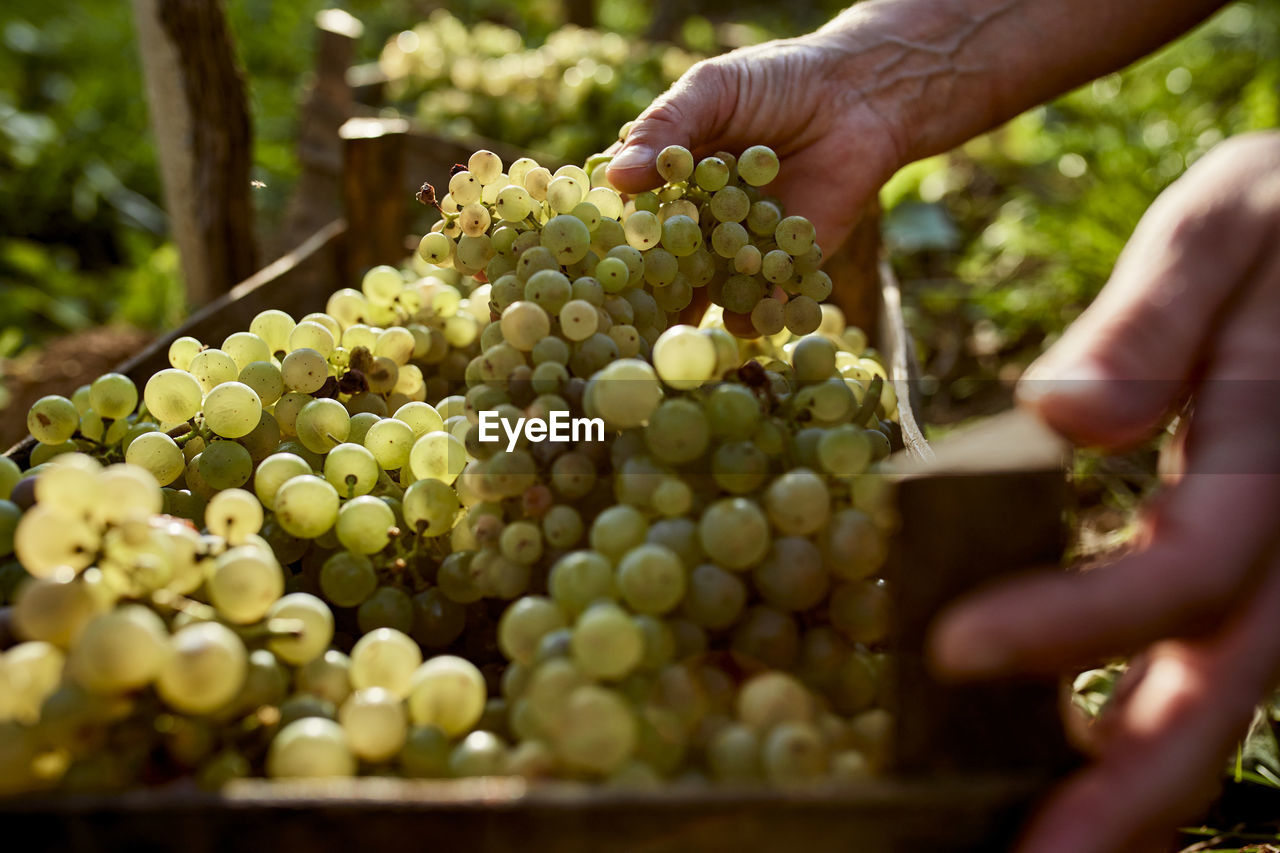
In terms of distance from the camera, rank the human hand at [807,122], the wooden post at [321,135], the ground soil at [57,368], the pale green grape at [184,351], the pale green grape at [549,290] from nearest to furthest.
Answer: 1. the pale green grape at [549,290]
2. the pale green grape at [184,351]
3. the human hand at [807,122]
4. the ground soil at [57,368]
5. the wooden post at [321,135]

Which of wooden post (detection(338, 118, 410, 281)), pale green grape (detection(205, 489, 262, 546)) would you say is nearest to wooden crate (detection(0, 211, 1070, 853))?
pale green grape (detection(205, 489, 262, 546))

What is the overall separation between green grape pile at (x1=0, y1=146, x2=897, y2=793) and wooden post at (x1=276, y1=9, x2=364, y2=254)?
151 centimetres

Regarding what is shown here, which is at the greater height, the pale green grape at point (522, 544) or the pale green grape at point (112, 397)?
the pale green grape at point (112, 397)

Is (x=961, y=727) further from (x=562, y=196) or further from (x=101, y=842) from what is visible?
(x=562, y=196)

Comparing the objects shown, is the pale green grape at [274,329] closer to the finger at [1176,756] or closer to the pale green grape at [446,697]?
the pale green grape at [446,697]

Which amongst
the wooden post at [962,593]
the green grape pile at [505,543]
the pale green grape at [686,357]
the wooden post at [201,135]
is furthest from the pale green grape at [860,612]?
the wooden post at [201,135]

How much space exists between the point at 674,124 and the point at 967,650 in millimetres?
810

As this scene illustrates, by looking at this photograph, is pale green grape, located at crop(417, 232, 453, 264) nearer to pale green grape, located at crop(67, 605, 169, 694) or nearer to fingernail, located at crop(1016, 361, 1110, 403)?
pale green grape, located at crop(67, 605, 169, 694)

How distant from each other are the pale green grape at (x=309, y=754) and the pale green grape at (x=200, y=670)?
0.05m

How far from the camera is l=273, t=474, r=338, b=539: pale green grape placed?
81cm

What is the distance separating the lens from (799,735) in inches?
23.6

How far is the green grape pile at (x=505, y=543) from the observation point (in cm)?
61

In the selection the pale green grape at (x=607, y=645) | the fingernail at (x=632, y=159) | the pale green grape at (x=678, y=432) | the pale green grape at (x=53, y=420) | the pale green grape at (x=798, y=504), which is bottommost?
the pale green grape at (x=607, y=645)

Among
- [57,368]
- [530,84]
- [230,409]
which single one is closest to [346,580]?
[230,409]
